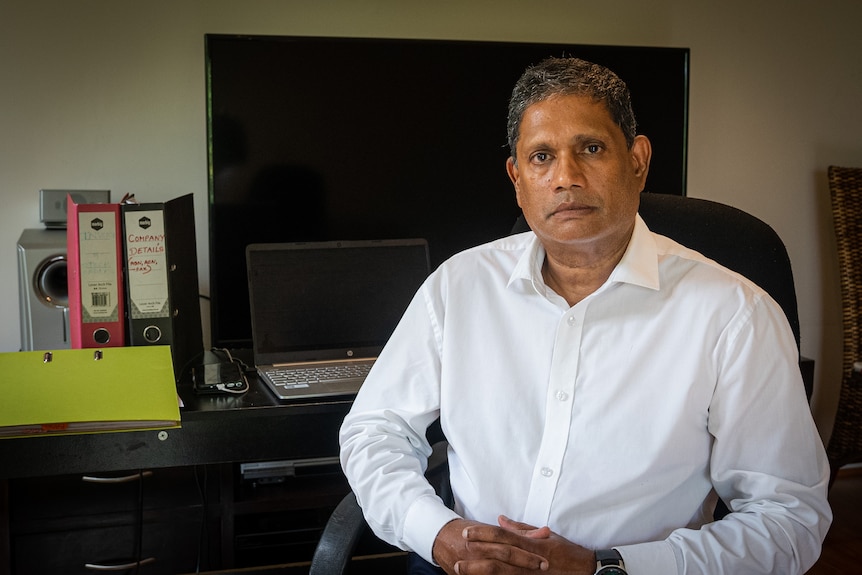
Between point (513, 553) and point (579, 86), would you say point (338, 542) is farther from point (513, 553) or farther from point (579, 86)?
point (579, 86)

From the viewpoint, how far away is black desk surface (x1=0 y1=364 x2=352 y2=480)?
165 centimetres

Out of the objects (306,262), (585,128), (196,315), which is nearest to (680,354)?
(585,128)

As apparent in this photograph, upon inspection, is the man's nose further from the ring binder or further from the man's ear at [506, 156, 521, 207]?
the ring binder

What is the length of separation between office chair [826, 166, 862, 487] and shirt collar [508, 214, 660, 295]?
1.55m

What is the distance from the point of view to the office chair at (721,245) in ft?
4.60

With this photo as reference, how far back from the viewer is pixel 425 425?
4.96 feet

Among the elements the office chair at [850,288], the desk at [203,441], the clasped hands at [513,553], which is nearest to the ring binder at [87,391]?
the desk at [203,441]

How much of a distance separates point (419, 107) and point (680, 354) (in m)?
1.21

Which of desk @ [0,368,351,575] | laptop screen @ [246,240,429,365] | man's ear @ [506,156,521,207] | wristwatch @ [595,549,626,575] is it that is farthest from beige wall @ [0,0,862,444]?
wristwatch @ [595,549,626,575]

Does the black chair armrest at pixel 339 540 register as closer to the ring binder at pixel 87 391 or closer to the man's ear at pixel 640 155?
the ring binder at pixel 87 391

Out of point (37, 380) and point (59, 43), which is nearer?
point (37, 380)

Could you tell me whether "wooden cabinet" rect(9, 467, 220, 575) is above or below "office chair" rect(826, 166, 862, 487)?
below

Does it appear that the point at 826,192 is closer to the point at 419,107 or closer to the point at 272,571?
the point at 419,107

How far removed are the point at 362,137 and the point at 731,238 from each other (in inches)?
43.7
